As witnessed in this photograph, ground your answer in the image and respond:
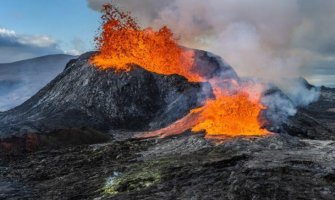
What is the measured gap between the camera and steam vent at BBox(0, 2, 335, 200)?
2841cm

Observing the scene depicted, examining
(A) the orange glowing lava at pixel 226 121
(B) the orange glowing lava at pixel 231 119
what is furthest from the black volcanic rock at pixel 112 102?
(B) the orange glowing lava at pixel 231 119

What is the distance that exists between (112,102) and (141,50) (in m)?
13.7

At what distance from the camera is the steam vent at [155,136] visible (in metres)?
28.4

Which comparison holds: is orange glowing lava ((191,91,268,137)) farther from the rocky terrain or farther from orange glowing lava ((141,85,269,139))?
the rocky terrain

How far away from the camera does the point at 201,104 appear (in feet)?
201

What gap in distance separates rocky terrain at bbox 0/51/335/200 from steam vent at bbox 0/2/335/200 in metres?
0.10

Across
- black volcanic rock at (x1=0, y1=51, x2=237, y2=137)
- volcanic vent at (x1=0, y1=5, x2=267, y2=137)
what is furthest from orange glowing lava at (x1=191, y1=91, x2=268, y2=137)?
black volcanic rock at (x1=0, y1=51, x2=237, y2=137)

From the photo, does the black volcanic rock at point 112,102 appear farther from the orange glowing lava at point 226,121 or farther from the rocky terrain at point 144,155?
the orange glowing lava at point 226,121

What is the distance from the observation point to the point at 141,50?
256 ft

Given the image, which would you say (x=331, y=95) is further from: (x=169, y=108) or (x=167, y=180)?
(x=167, y=180)

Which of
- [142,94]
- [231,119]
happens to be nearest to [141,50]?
[142,94]

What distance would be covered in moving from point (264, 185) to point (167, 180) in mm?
6572

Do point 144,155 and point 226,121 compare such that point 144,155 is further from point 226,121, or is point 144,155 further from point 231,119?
point 231,119

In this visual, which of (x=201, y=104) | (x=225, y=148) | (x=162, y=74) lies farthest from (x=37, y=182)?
(x=162, y=74)
